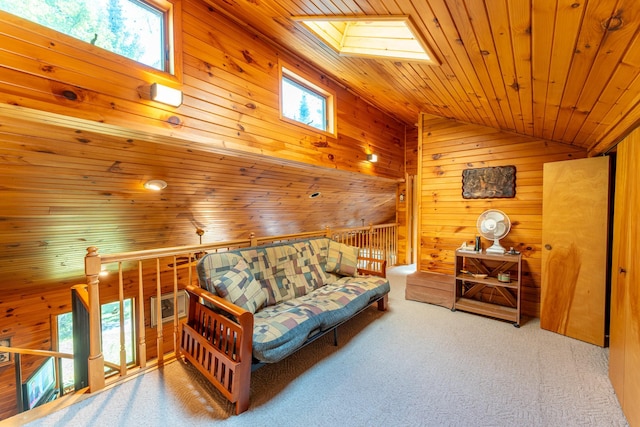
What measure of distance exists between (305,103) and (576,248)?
325 centimetres

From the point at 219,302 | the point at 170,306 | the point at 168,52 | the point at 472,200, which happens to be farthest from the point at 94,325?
the point at 472,200

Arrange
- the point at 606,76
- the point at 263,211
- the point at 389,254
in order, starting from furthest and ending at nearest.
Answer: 1. the point at 389,254
2. the point at 263,211
3. the point at 606,76

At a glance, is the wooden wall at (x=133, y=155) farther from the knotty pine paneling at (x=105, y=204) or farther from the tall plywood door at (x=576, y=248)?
the tall plywood door at (x=576, y=248)

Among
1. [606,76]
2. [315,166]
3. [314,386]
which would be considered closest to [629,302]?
[606,76]

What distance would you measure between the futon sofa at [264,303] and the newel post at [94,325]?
53cm

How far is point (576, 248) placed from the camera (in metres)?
2.50

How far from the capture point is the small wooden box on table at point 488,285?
2893 millimetres

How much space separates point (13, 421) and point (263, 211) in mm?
2763

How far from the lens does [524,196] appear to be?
307cm

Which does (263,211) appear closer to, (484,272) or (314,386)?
(314,386)

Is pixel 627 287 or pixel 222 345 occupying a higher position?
pixel 627 287

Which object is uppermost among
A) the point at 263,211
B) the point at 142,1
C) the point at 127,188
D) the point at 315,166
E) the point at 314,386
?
the point at 142,1

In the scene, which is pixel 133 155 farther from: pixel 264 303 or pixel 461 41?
pixel 461 41

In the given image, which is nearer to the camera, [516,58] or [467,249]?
[516,58]
